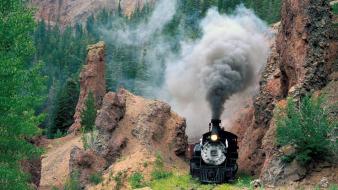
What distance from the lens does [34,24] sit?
18.4 metres

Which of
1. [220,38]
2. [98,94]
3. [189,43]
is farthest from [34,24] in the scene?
[189,43]

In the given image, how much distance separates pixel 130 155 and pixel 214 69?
26.0 ft

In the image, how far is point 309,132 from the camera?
19.6m

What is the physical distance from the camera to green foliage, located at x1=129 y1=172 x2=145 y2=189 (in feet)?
88.5

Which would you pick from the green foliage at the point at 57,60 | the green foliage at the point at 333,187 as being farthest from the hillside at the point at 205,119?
the green foliage at the point at 57,60

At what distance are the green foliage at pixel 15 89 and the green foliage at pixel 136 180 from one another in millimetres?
9261

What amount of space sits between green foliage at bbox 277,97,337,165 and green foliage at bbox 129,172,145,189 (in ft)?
30.3

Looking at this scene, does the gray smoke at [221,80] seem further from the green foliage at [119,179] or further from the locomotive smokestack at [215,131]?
the green foliage at [119,179]

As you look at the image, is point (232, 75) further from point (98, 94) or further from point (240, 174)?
point (98, 94)

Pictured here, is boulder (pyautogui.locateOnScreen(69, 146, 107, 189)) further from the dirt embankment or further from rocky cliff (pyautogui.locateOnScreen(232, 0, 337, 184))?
rocky cliff (pyautogui.locateOnScreen(232, 0, 337, 184))

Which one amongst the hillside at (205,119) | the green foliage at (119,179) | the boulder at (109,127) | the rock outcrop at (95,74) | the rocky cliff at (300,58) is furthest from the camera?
the rock outcrop at (95,74)

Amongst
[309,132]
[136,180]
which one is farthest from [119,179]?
[309,132]

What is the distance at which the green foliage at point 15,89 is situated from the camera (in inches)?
677

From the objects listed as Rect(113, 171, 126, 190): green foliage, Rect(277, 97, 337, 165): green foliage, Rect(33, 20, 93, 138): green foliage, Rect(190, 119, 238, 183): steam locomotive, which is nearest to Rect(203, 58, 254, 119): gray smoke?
Rect(190, 119, 238, 183): steam locomotive
